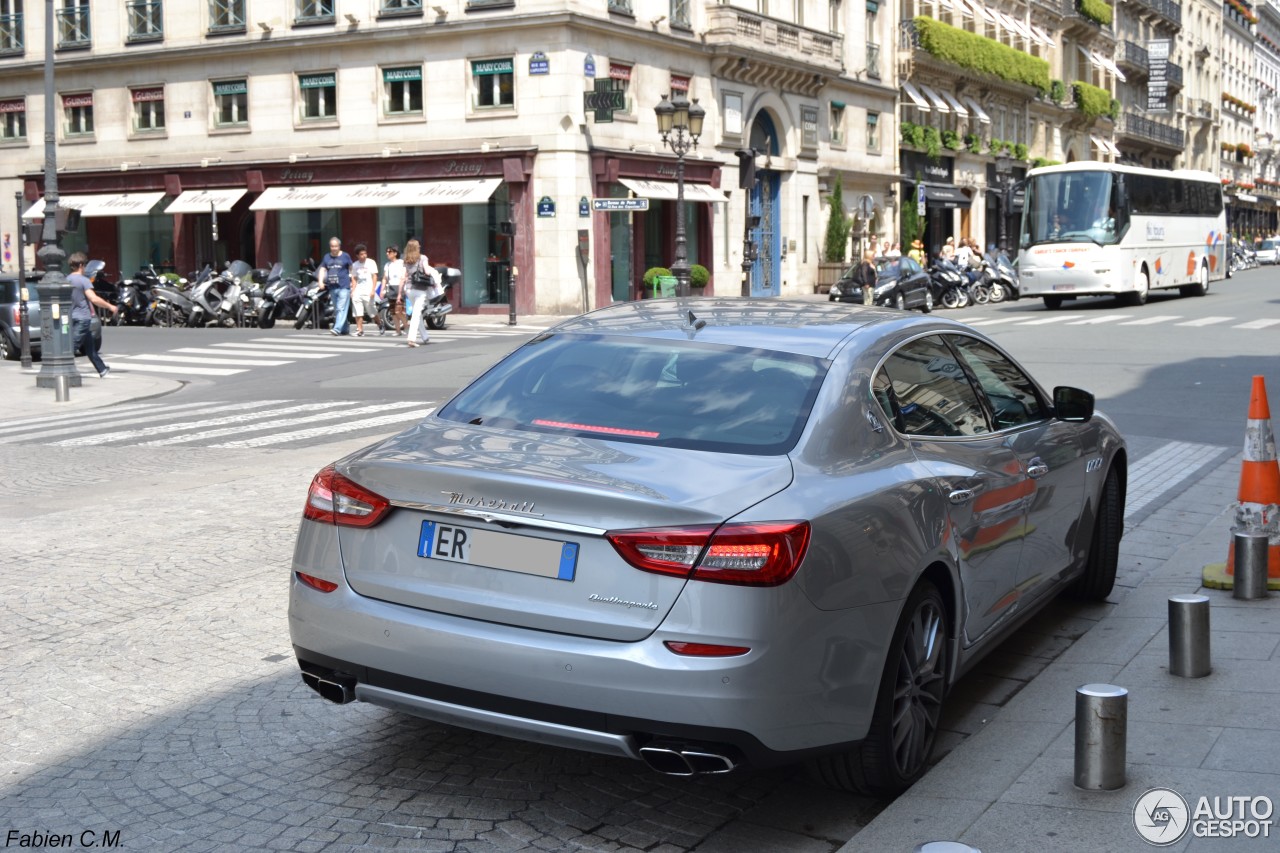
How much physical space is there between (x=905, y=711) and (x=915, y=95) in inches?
2061

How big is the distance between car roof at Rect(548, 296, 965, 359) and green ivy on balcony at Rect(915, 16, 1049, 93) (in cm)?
5076

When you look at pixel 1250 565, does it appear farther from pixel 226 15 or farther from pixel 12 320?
pixel 226 15

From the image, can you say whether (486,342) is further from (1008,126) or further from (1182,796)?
(1008,126)

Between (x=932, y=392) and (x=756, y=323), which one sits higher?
(x=756, y=323)

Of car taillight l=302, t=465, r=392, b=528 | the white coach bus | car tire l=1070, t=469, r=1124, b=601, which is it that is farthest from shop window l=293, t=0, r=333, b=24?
car taillight l=302, t=465, r=392, b=528

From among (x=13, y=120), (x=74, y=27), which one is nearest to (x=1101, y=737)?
(x=74, y=27)

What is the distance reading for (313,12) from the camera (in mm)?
39375

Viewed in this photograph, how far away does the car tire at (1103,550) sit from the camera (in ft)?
22.1

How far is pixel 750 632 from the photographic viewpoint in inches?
149

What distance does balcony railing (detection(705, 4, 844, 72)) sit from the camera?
4141 cm

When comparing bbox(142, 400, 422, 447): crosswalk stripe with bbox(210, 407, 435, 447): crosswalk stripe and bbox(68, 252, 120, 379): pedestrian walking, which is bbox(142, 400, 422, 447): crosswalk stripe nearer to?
bbox(210, 407, 435, 447): crosswalk stripe

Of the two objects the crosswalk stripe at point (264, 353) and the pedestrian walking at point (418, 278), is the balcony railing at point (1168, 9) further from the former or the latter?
the crosswalk stripe at point (264, 353)

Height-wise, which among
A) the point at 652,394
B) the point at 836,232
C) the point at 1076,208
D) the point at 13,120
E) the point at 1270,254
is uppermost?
the point at 13,120

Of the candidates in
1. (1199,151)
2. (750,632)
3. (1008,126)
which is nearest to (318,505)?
(750,632)
